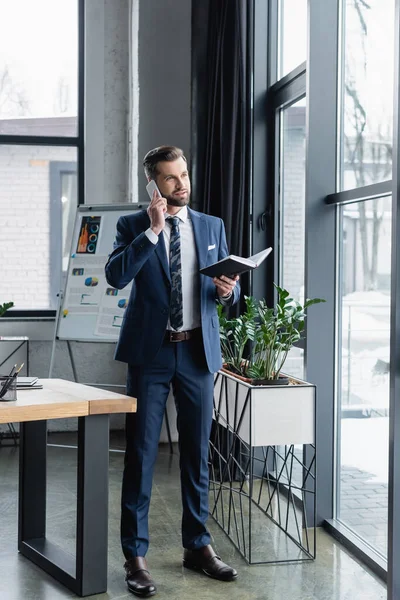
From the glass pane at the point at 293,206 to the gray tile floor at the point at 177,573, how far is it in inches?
44.3

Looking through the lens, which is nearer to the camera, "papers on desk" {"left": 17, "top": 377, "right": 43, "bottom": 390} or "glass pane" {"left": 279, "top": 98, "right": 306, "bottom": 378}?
"papers on desk" {"left": 17, "top": 377, "right": 43, "bottom": 390}

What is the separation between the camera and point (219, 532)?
3467mm

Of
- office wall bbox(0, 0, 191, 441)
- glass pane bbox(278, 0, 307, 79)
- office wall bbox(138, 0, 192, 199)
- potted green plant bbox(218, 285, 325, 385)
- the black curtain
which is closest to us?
potted green plant bbox(218, 285, 325, 385)

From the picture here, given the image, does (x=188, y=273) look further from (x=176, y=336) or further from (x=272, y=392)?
(x=272, y=392)

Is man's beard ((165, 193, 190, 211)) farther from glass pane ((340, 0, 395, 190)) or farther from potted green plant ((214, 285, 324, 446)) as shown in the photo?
glass pane ((340, 0, 395, 190))

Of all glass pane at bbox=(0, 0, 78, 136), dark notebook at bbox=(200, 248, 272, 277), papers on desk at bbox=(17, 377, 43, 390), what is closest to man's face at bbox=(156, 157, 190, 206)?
dark notebook at bbox=(200, 248, 272, 277)

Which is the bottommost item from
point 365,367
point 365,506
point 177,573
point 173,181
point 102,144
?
point 177,573

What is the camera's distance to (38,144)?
566 centimetres

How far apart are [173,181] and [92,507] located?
1.23 m

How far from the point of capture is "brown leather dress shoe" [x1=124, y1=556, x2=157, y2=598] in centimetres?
274

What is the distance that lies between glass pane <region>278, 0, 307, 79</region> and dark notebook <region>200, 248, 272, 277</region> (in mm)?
1680

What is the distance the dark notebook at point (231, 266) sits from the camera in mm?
2588

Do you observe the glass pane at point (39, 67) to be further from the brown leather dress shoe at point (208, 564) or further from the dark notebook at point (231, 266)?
the brown leather dress shoe at point (208, 564)

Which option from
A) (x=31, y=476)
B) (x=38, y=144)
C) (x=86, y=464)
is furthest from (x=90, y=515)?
(x=38, y=144)
